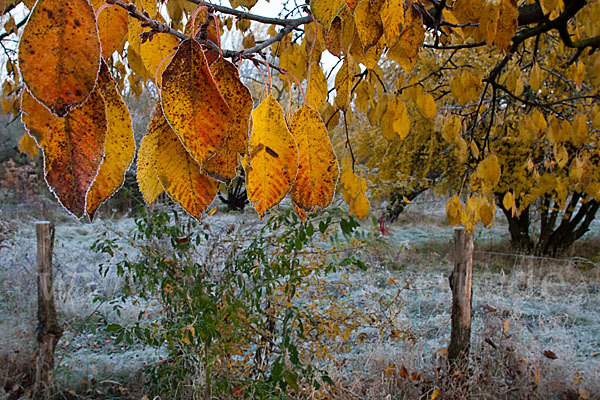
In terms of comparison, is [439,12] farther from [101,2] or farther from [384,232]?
[384,232]

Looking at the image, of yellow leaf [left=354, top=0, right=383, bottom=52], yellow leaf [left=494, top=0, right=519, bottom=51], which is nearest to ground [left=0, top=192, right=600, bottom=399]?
yellow leaf [left=494, top=0, right=519, bottom=51]

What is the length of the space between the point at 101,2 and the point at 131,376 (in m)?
2.58

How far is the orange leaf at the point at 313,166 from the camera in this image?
379 millimetres

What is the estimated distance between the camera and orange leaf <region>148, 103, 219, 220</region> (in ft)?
1.03

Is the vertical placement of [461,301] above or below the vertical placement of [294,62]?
below

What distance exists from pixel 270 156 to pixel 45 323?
2610 millimetres

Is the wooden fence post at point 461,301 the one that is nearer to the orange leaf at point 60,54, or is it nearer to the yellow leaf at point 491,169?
the yellow leaf at point 491,169

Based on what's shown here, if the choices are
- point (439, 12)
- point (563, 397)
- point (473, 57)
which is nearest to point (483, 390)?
point (563, 397)

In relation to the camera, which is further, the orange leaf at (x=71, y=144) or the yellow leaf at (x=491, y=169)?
the yellow leaf at (x=491, y=169)

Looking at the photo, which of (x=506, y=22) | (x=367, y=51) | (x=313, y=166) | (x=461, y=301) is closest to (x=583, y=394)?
(x=461, y=301)

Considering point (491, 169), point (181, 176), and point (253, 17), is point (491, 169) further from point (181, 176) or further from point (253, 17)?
point (181, 176)

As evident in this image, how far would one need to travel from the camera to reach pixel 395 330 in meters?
2.92

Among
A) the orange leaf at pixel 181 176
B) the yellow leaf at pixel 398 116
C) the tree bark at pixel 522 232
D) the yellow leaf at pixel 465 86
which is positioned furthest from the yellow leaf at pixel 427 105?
the tree bark at pixel 522 232

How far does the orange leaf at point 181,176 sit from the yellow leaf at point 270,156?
0.11 ft
